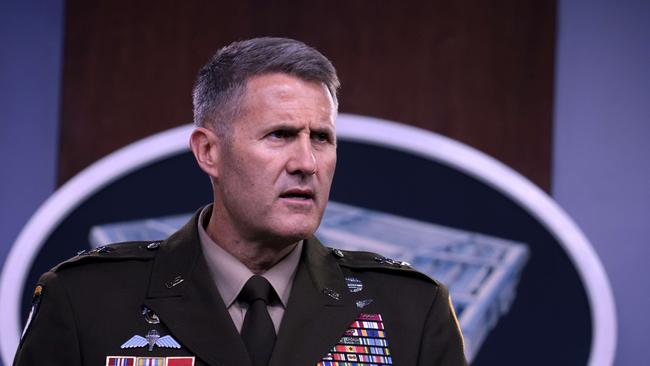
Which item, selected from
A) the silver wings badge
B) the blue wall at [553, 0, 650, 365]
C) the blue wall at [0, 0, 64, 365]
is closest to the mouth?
the silver wings badge

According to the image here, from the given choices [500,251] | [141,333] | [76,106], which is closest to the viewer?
[141,333]

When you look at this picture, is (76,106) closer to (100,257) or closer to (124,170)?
(124,170)

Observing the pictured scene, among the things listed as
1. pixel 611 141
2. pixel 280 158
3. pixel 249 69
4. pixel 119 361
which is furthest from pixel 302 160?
pixel 611 141

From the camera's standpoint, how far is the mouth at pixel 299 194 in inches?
49.2

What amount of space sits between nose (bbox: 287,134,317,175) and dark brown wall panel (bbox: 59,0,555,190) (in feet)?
3.49

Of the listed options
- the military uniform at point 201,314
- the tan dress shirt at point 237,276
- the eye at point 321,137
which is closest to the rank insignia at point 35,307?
the military uniform at point 201,314

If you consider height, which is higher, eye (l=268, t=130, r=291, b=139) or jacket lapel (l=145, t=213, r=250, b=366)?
eye (l=268, t=130, r=291, b=139)

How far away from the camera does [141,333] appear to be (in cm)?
125

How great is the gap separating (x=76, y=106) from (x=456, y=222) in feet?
3.62

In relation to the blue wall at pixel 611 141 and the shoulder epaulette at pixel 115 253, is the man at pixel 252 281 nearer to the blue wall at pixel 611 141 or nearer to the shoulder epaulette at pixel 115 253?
the shoulder epaulette at pixel 115 253

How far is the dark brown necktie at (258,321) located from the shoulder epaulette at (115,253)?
7.9 inches

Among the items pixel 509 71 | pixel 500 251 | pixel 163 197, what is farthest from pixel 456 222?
pixel 163 197

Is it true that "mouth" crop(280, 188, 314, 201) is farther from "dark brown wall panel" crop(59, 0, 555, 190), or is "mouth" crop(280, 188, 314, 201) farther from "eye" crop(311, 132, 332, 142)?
"dark brown wall panel" crop(59, 0, 555, 190)

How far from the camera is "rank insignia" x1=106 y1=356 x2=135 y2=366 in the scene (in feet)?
3.96
